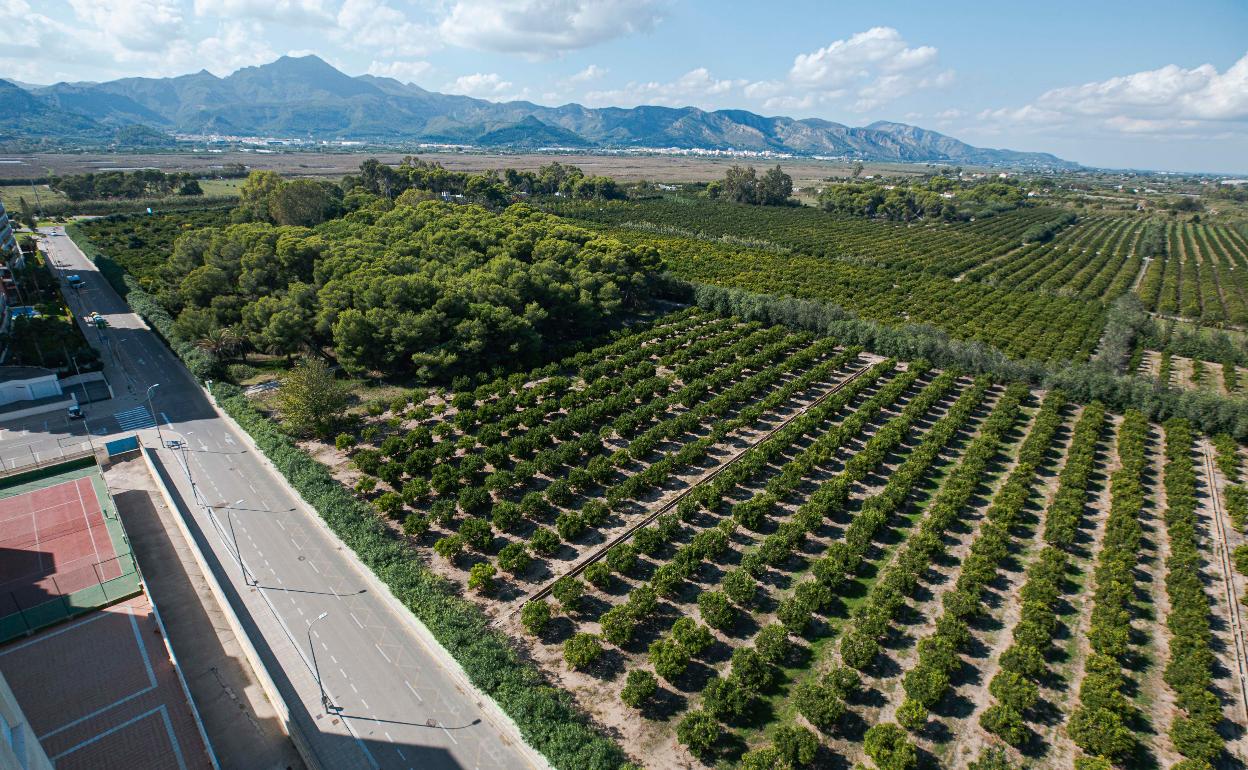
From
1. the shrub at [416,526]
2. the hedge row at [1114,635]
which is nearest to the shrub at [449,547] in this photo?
the shrub at [416,526]

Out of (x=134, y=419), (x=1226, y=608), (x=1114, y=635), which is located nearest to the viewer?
(x=1114, y=635)

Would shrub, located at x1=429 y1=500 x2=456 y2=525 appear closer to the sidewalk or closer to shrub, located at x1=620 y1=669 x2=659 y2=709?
the sidewalk

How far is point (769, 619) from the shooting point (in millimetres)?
29891

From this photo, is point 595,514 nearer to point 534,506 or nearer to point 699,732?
Answer: point 534,506

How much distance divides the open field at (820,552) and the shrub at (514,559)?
0.13 meters

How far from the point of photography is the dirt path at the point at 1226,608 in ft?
84.8

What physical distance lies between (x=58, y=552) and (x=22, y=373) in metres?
29.5

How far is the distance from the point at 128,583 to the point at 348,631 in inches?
552

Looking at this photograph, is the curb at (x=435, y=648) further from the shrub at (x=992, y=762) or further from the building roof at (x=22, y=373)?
the building roof at (x=22, y=373)

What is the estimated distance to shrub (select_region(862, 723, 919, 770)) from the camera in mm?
21594

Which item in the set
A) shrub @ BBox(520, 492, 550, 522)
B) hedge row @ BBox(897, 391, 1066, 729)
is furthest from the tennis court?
hedge row @ BBox(897, 391, 1066, 729)

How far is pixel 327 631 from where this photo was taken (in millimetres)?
29000

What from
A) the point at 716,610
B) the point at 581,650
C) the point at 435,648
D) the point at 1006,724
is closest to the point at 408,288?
the point at 435,648

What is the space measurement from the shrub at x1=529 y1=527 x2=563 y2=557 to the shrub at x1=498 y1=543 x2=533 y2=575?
85 centimetres
